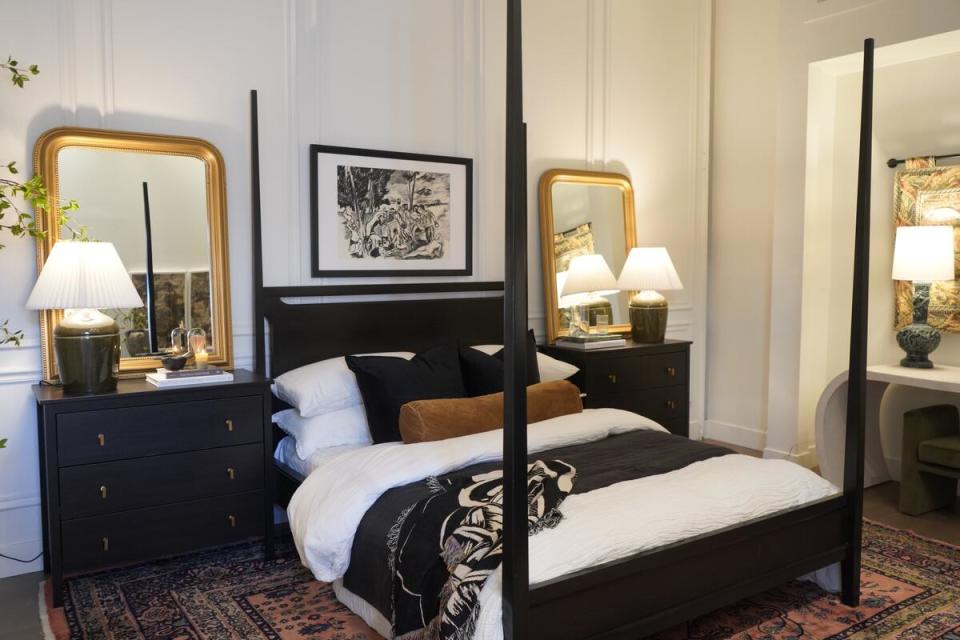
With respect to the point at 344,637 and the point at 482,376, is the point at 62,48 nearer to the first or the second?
the point at 482,376

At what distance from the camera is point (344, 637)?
2650 millimetres

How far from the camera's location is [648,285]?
459cm

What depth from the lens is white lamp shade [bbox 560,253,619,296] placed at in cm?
466

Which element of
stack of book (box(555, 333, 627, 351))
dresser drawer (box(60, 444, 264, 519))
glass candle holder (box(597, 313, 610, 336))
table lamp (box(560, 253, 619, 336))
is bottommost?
dresser drawer (box(60, 444, 264, 519))

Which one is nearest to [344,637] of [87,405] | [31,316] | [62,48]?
[87,405]

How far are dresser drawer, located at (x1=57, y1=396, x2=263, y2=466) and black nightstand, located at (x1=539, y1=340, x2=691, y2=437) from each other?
5.92 ft

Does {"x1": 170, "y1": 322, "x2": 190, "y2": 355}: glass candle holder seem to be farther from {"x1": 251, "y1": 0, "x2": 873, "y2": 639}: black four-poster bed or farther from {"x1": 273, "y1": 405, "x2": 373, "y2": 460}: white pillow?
{"x1": 273, "y1": 405, "x2": 373, "y2": 460}: white pillow

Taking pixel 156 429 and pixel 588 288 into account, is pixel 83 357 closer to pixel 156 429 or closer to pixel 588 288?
pixel 156 429

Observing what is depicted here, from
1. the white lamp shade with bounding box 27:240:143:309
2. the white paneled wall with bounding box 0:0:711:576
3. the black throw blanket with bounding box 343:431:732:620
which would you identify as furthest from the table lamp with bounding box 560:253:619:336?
the white lamp shade with bounding box 27:240:143:309

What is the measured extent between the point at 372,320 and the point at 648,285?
1694 mm

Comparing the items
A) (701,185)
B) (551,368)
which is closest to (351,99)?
(551,368)

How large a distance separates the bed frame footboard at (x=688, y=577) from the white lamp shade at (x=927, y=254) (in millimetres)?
1787

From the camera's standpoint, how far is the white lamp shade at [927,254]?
4.00 meters

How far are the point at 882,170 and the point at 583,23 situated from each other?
77.4 inches
